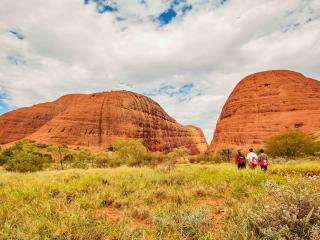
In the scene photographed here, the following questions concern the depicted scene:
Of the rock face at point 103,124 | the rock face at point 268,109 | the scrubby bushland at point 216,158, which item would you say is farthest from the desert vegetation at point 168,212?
the rock face at point 103,124

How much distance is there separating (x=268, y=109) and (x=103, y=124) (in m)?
51.4

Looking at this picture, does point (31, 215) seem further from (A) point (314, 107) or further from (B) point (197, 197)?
(A) point (314, 107)

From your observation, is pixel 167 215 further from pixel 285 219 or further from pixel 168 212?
pixel 285 219

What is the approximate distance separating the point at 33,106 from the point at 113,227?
13151cm

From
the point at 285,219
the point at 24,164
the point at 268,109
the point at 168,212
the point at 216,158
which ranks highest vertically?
the point at 268,109

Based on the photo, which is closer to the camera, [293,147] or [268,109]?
[293,147]

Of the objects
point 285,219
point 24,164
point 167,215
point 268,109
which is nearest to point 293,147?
point 268,109

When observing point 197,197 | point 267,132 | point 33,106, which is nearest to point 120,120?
point 267,132

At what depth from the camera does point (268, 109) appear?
60.6m

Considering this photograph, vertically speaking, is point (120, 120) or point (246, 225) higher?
point (120, 120)

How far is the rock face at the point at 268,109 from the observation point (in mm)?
55469

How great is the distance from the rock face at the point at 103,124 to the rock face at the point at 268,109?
2700 centimetres

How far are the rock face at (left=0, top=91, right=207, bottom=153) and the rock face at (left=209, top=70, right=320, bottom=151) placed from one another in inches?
1063

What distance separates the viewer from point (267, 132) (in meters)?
55.8
